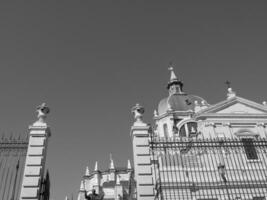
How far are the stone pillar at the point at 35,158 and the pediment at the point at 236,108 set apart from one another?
54.3 ft

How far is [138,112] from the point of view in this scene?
11.6 m

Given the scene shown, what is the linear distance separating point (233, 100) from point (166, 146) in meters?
16.7

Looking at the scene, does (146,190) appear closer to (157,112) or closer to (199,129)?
(199,129)

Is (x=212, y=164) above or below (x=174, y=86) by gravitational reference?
below

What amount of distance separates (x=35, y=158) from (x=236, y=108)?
19.8m

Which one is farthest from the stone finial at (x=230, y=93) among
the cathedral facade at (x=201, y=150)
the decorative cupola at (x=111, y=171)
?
the decorative cupola at (x=111, y=171)

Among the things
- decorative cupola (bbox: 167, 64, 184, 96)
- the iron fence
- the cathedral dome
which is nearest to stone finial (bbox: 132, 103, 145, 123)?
the iron fence

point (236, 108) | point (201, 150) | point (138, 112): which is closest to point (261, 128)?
point (236, 108)

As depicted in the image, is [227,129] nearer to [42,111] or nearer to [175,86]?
[42,111]

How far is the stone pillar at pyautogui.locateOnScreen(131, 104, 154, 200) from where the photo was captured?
381 inches

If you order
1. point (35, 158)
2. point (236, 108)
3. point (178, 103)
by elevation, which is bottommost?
point (35, 158)

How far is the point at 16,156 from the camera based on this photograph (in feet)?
33.2

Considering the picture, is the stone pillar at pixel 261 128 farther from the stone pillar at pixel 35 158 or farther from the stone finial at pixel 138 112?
the stone pillar at pixel 35 158

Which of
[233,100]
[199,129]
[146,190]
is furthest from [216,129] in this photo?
[146,190]
